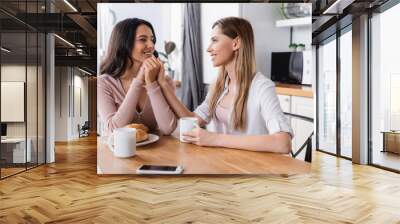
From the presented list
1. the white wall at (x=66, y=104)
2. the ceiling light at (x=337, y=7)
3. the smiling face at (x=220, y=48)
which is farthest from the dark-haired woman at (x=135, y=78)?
the white wall at (x=66, y=104)

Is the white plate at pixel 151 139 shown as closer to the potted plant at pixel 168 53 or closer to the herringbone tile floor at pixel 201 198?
the herringbone tile floor at pixel 201 198

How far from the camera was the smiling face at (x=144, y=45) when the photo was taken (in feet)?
14.3

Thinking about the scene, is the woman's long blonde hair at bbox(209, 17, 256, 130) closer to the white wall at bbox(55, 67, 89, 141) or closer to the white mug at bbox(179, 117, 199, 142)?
the white mug at bbox(179, 117, 199, 142)

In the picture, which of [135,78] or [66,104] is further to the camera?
[66,104]

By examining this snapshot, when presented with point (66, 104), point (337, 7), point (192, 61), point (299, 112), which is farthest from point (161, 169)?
point (66, 104)

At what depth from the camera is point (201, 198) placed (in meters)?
3.71

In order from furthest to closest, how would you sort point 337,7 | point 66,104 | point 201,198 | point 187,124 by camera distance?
point 66,104
point 337,7
point 187,124
point 201,198

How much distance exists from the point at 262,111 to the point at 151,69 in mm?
1408

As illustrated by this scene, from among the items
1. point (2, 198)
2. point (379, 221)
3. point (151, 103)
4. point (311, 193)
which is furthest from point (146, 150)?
point (379, 221)

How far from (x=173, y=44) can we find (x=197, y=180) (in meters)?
1.71

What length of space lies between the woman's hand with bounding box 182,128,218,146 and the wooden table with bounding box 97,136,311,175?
6 centimetres

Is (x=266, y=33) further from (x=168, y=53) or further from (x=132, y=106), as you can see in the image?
(x=132, y=106)

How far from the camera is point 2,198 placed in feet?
12.4

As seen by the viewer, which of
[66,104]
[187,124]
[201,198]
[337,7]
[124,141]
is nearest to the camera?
[201,198]
